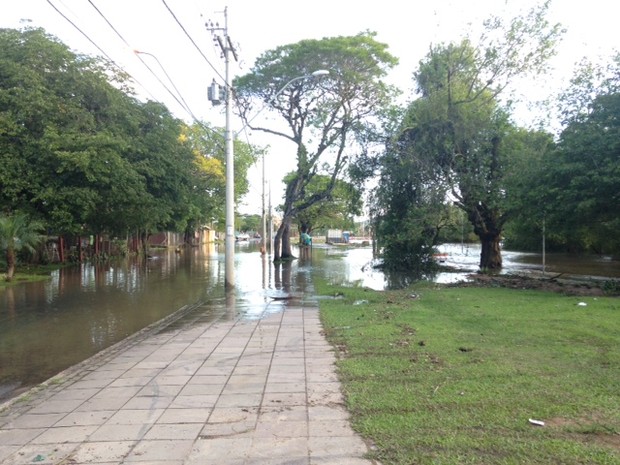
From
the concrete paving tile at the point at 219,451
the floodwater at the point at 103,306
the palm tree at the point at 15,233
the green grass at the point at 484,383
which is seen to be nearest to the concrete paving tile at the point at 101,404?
the concrete paving tile at the point at 219,451

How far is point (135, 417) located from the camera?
4547mm

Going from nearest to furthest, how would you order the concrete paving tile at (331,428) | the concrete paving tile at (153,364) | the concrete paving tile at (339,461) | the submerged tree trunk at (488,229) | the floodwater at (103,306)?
the concrete paving tile at (339,461), the concrete paving tile at (331,428), the concrete paving tile at (153,364), the floodwater at (103,306), the submerged tree trunk at (488,229)

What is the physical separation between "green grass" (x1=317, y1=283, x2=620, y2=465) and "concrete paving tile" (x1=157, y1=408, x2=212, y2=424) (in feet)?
4.52

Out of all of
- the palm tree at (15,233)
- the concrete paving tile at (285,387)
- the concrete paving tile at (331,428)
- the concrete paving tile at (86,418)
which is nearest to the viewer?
the concrete paving tile at (331,428)

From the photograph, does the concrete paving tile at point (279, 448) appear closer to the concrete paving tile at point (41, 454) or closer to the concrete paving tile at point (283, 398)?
the concrete paving tile at point (283, 398)

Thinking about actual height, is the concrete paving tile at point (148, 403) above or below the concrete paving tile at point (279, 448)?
below

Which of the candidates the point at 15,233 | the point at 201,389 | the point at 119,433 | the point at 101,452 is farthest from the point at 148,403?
the point at 15,233

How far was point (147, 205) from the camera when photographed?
20.6 m

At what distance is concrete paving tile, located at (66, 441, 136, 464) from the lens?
3648 mm

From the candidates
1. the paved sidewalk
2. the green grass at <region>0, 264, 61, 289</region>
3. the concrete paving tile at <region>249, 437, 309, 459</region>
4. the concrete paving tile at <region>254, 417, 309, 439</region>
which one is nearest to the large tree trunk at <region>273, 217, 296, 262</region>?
the green grass at <region>0, 264, 61, 289</region>

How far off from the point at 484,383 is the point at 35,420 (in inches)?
174

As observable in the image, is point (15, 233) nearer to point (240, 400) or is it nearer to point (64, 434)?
point (64, 434)

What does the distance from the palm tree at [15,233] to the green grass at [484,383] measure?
14.4 meters

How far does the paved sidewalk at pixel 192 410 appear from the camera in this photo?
3717mm
